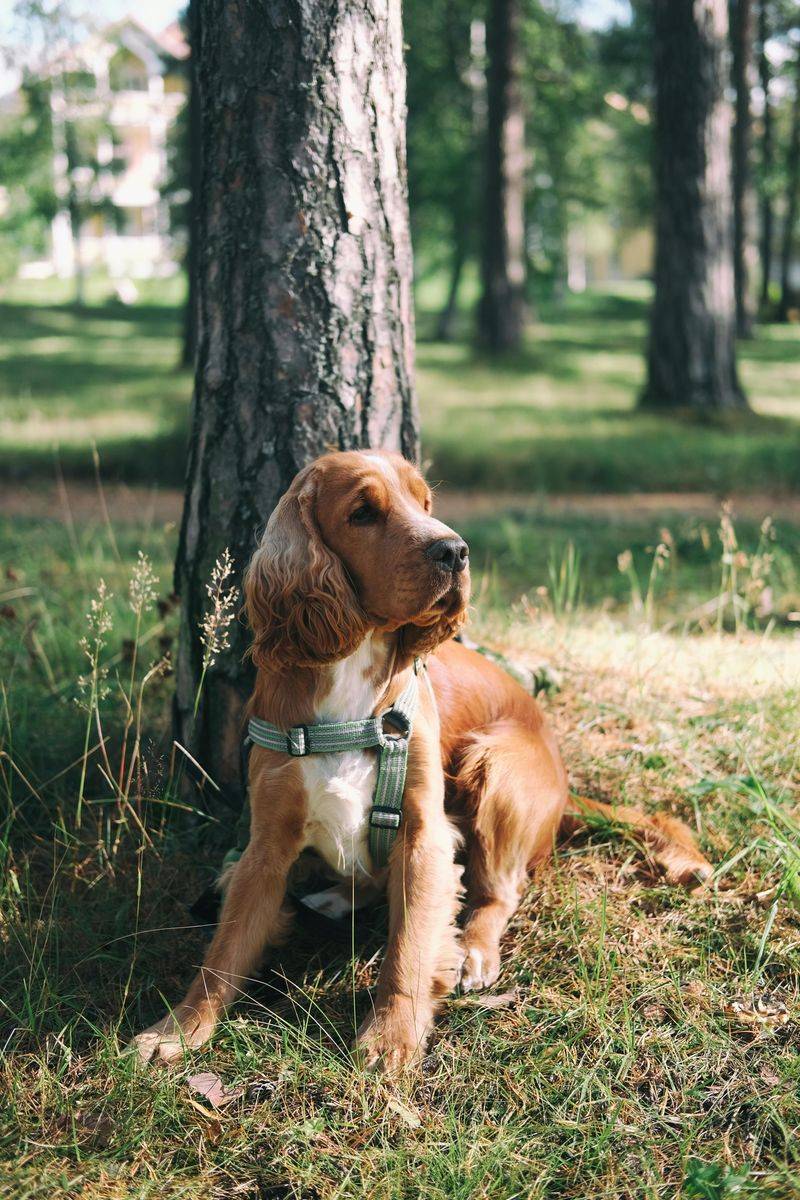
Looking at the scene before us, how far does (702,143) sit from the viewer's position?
34.3 ft

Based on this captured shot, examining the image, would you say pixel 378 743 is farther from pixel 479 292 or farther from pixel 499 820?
pixel 479 292

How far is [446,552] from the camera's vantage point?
95.4 inches

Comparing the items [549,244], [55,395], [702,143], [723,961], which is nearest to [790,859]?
[723,961]

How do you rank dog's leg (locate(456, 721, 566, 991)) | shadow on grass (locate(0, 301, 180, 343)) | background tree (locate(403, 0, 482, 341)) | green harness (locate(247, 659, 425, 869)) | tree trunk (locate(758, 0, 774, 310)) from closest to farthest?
green harness (locate(247, 659, 425, 869)) < dog's leg (locate(456, 721, 566, 991)) < background tree (locate(403, 0, 482, 341)) < tree trunk (locate(758, 0, 774, 310)) < shadow on grass (locate(0, 301, 180, 343))

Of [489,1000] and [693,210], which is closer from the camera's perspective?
[489,1000]

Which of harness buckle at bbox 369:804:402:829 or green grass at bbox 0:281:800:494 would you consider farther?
green grass at bbox 0:281:800:494

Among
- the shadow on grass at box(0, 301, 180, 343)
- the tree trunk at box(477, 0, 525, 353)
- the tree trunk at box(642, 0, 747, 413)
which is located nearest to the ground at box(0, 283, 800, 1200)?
the tree trunk at box(642, 0, 747, 413)

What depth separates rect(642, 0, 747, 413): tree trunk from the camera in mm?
10172

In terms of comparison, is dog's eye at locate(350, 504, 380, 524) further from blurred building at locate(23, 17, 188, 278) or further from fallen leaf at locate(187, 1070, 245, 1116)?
blurred building at locate(23, 17, 188, 278)

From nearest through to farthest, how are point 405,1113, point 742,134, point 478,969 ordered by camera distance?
point 405,1113
point 478,969
point 742,134

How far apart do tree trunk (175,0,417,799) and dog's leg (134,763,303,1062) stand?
795 mm

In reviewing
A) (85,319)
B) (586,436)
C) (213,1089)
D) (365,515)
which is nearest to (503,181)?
(586,436)

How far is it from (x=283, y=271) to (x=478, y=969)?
2.20 m

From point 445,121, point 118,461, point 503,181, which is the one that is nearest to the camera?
point 118,461
